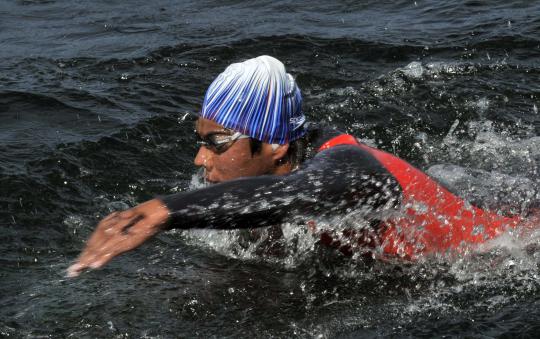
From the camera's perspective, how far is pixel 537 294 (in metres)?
4.42

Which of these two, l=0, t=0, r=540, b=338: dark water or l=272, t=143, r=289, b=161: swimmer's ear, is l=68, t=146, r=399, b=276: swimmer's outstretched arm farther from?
l=0, t=0, r=540, b=338: dark water

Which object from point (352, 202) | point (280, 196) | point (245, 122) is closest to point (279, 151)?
point (245, 122)

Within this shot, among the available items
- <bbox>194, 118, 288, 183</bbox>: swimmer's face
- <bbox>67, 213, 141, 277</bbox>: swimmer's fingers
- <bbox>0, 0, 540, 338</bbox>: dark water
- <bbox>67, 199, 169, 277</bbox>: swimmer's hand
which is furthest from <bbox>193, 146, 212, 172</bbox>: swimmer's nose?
<bbox>67, 213, 141, 277</bbox>: swimmer's fingers

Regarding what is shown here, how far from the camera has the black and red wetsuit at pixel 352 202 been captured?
3418mm

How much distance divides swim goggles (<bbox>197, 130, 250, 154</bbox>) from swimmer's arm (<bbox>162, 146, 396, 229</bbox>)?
578 mm

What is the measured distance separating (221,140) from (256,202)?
0.95m

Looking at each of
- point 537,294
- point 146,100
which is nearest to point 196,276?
point 537,294

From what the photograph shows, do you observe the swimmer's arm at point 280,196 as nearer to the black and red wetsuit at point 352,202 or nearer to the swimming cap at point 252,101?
the black and red wetsuit at point 352,202

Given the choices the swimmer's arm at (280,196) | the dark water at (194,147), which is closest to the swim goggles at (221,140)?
the swimmer's arm at (280,196)

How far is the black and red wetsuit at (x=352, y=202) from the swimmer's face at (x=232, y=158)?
0.28 meters

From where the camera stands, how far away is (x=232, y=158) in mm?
4324

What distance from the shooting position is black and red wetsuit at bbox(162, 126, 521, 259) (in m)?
3.42

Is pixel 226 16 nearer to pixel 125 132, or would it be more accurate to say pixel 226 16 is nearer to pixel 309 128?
pixel 125 132

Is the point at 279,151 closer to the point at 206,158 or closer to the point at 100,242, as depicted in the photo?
the point at 206,158
